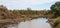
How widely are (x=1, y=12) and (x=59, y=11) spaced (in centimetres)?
2876

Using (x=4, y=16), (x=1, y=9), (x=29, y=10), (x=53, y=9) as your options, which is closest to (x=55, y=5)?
(x=53, y=9)

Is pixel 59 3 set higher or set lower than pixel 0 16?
higher

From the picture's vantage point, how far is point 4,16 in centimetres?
8538

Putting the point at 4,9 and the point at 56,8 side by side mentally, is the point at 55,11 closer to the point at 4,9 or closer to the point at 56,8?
the point at 56,8

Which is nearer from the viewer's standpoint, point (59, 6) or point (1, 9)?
point (59, 6)

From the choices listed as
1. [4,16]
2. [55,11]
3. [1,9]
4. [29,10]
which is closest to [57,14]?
[55,11]

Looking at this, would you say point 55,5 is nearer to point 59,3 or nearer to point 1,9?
point 59,3

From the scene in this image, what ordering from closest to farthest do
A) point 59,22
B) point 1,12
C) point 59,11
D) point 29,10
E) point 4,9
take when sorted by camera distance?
1. point 59,22
2. point 59,11
3. point 1,12
4. point 4,9
5. point 29,10

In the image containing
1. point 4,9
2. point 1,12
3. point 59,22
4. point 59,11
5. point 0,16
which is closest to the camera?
point 59,22

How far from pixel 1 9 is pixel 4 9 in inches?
84.7

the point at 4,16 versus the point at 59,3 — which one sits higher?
the point at 59,3

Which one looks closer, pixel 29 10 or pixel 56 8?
pixel 56 8

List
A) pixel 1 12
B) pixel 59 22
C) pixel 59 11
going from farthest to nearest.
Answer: pixel 1 12 → pixel 59 11 → pixel 59 22

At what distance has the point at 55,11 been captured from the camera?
7469cm
